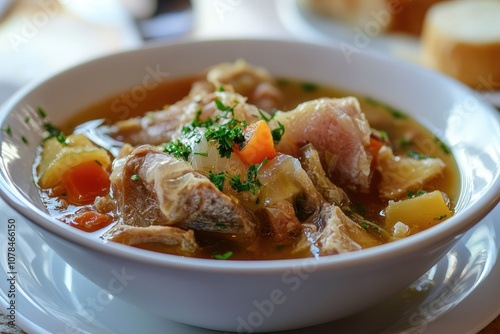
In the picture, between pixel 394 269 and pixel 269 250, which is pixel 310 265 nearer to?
pixel 394 269

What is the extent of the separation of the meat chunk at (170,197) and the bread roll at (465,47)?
2.80m

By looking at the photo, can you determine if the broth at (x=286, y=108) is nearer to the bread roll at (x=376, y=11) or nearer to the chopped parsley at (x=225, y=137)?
the chopped parsley at (x=225, y=137)

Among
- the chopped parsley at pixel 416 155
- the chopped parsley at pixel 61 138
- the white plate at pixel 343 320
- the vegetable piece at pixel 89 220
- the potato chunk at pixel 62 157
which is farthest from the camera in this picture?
the chopped parsley at pixel 416 155

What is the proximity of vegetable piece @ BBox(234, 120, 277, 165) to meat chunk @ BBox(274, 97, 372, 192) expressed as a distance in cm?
27

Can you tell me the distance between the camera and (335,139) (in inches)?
109

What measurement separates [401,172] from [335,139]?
1.14 feet

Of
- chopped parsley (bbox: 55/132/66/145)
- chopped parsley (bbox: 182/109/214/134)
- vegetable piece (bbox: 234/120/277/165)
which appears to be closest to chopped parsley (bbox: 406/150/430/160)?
vegetable piece (bbox: 234/120/277/165)

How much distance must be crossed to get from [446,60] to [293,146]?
2315mm

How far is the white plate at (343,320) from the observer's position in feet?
7.09

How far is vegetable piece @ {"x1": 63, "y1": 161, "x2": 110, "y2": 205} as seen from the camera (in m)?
2.64

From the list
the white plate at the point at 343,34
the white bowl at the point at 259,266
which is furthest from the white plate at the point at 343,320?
the white plate at the point at 343,34

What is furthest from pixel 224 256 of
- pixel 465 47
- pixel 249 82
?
pixel 465 47

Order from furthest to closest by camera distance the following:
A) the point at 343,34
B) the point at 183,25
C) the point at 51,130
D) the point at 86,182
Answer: the point at 183,25 → the point at 343,34 → the point at 51,130 → the point at 86,182

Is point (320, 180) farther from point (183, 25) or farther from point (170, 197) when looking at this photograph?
point (183, 25)
